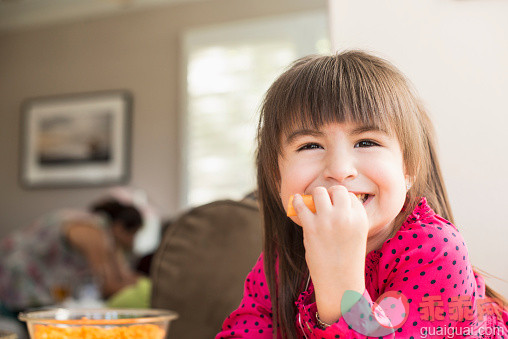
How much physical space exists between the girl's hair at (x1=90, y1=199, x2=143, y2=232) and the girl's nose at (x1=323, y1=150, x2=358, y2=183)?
2.73 m

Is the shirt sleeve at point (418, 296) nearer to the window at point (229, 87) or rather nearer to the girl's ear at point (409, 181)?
the girl's ear at point (409, 181)

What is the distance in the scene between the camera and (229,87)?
3.90 m

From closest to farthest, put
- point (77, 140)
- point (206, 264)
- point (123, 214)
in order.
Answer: point (206, 264)
point (123, 214)
point (77, 140)

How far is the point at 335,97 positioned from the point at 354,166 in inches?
3.8

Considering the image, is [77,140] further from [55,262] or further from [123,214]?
[55,262]

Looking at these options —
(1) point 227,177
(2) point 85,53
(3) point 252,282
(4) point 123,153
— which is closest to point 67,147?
(4) point 123,153

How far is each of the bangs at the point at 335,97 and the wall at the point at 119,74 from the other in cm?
327

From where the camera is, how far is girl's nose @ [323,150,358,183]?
2.05ft

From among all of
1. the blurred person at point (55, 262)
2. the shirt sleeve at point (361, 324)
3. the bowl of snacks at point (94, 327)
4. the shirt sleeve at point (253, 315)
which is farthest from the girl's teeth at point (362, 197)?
the blurred person at point (55, 262)

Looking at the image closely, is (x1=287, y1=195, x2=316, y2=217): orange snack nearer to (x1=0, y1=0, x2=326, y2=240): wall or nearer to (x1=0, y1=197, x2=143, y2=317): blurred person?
(x1=0, y1=197, x2=143, y2=317): blurred person

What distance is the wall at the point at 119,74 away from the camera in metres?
4.05

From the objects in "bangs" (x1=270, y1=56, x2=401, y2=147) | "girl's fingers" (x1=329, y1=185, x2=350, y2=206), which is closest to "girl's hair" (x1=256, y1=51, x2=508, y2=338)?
"bangs" (x1=270, y1=56, x2=401, y2=147)

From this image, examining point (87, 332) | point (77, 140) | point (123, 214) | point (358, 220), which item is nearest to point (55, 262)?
point (123, 214)

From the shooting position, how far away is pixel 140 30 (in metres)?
4.25
